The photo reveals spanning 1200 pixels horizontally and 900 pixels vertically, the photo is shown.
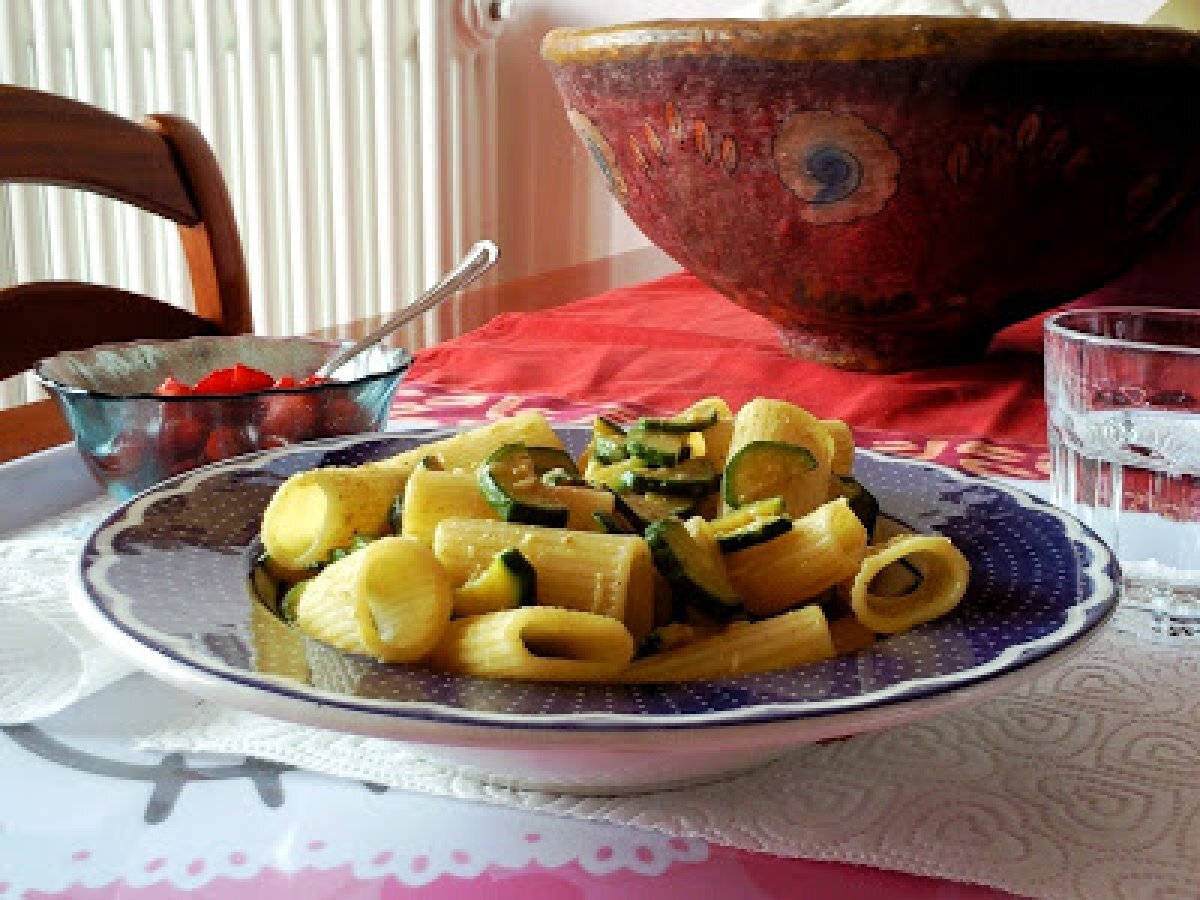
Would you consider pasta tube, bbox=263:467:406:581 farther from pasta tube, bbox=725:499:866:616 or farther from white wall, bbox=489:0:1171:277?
white wall, bbox=489:0:1171:277

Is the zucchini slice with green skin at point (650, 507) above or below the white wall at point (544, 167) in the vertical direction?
below

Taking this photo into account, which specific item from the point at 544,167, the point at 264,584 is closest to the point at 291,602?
the point at 264,584

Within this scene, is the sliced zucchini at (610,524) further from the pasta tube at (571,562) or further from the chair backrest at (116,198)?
the chair backrest at (116,198)

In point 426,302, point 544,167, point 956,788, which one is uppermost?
point 544,167

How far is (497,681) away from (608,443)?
204 millimetres

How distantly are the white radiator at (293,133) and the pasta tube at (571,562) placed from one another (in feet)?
5.73

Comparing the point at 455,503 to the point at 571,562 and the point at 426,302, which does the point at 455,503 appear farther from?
the point at 426,302

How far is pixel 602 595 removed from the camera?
0.41m

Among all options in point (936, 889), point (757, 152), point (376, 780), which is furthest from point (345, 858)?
point (757, 152)

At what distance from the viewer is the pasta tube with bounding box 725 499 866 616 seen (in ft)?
1.46

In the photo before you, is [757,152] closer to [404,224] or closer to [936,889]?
[936,889]

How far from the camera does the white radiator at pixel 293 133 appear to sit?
200cm

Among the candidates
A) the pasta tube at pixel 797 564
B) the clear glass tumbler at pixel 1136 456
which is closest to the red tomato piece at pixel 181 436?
the pasta tube at pixel 797 564

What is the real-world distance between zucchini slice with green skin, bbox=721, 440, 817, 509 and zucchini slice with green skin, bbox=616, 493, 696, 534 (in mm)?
16
